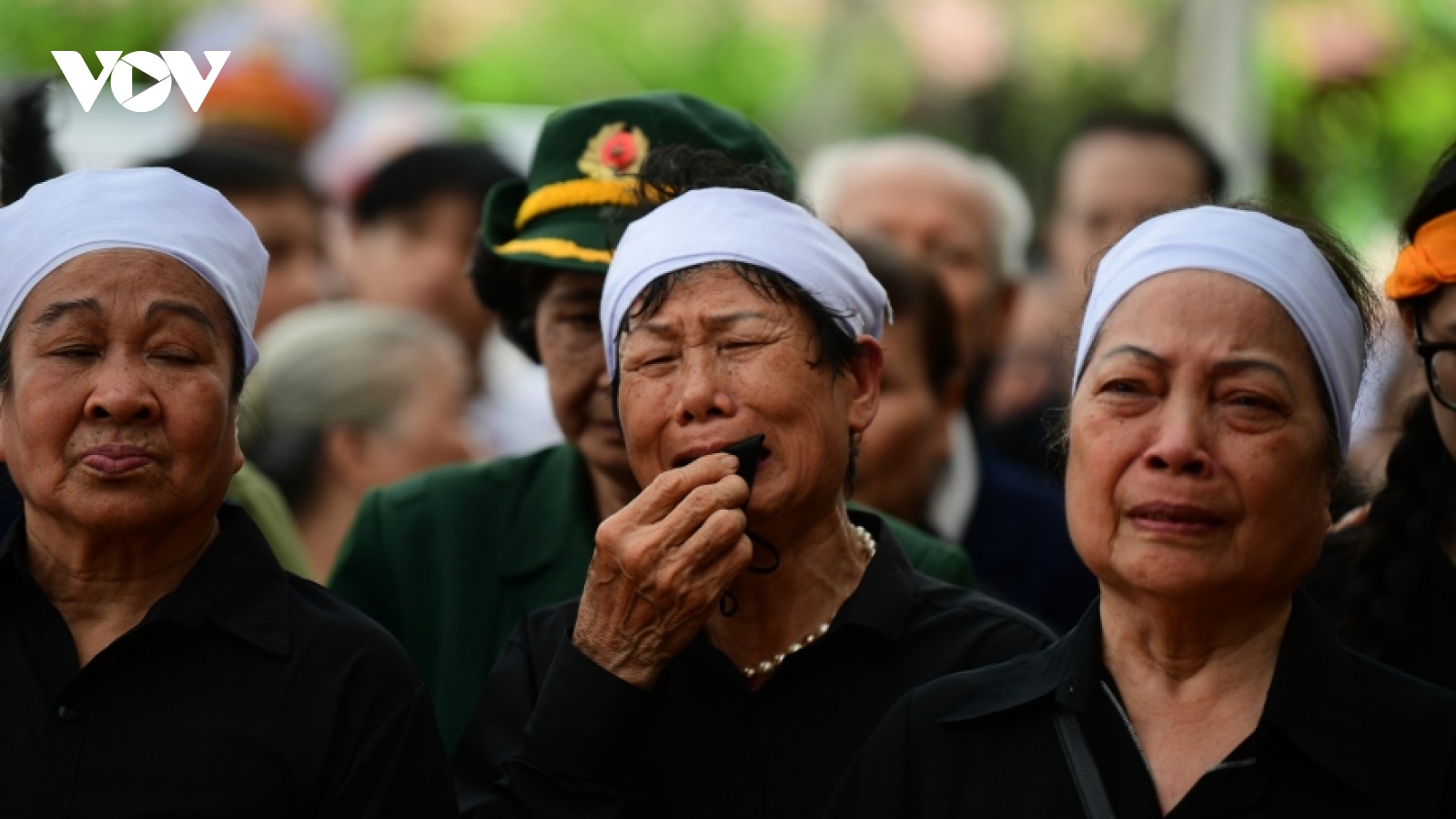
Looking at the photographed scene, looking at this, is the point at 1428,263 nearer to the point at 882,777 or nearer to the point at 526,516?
the point at 882,777

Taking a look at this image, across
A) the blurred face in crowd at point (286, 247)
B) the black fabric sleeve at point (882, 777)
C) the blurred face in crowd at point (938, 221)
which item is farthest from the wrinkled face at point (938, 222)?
the black fabric sleeve at point (882, 777)

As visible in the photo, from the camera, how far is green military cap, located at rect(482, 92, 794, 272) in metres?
4.41

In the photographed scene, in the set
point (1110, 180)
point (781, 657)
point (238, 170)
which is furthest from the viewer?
point (1110, 180)

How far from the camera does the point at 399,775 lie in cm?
323

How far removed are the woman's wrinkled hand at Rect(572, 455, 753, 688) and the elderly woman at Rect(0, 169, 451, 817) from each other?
1.10 feet

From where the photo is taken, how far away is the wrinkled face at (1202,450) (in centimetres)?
307

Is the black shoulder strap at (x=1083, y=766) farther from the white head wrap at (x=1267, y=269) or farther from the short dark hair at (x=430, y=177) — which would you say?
the short dark hair at (x=430, y=177)

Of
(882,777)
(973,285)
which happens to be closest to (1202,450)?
(882,777)

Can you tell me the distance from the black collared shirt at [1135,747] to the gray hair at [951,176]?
12.9ft

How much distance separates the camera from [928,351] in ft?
18.7

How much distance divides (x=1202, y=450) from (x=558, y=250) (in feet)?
5.84

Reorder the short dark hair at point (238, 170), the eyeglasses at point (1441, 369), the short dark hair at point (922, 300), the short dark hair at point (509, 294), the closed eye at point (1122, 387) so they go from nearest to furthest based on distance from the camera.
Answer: the closed eye at point (1122, 387), the eyeglasses at point (1441, 369), the short dark hair at point (509, 294), the short dark hair at point (922, 300), the short dark hair at point (238, 170)

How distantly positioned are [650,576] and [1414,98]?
11.7m

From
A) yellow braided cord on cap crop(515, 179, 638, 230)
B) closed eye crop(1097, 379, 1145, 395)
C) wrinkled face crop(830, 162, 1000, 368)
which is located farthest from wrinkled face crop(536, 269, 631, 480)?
wrinkled face crop(830, 162, 1000, 368)
